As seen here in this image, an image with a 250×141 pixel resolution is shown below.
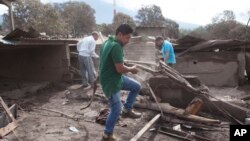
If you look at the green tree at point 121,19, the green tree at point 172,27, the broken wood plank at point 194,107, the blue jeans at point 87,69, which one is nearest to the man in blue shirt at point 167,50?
the blue jeans at point 87,69

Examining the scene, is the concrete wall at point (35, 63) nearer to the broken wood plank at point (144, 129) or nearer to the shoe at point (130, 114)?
the shoe at point (130, 114)

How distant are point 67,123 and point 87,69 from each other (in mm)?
4367

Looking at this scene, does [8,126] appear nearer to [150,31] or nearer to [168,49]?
[168,49]

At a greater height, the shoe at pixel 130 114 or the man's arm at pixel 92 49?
the man's arm at pixel 92 49

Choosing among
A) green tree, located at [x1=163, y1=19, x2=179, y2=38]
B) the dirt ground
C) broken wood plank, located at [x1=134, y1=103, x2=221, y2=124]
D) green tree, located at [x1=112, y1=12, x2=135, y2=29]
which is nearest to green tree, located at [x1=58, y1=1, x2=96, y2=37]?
green tree, located at [x1=112, y1=12, x2=135, y2=29]

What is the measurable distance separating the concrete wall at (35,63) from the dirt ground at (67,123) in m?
2.61

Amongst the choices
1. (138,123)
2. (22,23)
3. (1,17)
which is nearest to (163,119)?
(138,123)

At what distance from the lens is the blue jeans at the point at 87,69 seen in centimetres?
1091

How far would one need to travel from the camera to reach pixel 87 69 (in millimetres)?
11039

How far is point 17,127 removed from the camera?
21.6ft

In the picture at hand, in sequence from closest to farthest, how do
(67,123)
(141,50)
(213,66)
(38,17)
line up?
(67,123) → (213,66) → (141,50) → (38,17)

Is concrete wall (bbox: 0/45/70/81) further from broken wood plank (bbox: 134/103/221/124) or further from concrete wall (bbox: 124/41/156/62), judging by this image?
broken wood plank (bbox: 134/103/221/124)

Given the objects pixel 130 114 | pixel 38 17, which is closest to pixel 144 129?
pixel 130 114

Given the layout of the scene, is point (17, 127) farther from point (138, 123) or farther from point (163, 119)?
point (163, 119)
